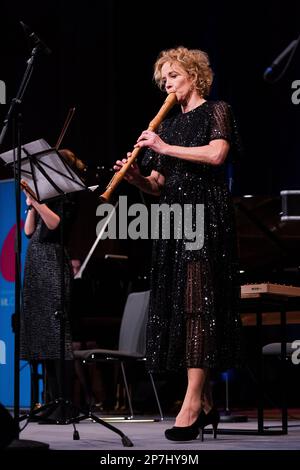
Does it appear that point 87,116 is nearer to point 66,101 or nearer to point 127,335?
point 66,101

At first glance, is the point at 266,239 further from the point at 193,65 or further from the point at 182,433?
the point at 182,433

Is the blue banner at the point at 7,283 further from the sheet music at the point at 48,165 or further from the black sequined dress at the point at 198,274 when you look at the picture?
the black sequined dress at the point at 198,274

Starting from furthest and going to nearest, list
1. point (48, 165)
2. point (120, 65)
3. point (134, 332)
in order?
point (120, 65) < point (134, 332) < point (48, 165)

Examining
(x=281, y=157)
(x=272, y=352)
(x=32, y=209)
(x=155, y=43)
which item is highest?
(x=155, y=43)

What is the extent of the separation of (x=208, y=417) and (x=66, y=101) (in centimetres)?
522

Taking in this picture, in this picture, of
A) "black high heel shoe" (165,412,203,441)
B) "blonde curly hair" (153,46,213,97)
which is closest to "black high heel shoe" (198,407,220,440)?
"black high heel shoe" (165,412,203,441)

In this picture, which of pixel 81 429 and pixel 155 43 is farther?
pixel 155 43

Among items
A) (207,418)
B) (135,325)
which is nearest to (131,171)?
(207,418)

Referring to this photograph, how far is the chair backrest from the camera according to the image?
18.4 feet

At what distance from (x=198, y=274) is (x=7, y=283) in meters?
3.87

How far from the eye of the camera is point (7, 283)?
7.02 metres

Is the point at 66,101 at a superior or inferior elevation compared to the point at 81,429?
superior
